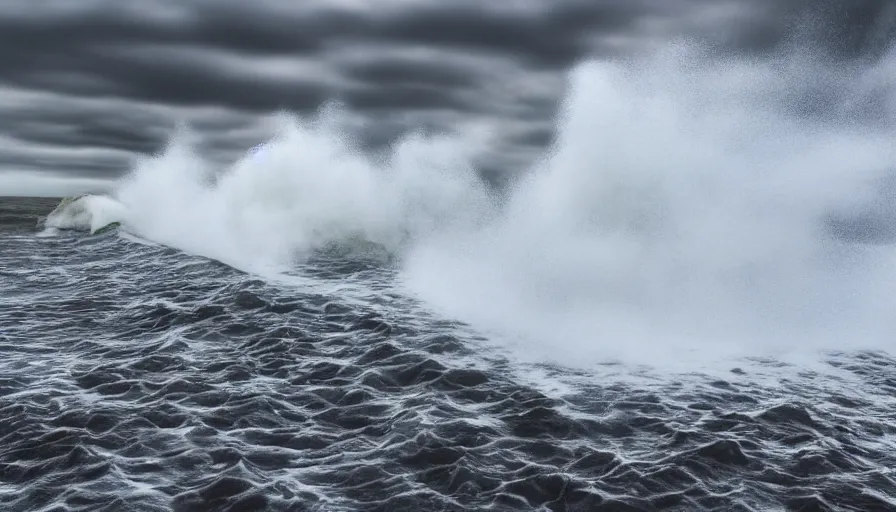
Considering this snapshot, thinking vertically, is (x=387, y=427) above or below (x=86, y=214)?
below

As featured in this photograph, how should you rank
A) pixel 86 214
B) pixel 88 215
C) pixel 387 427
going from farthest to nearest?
1. pixel 86 214
2. pixel 88 215
3. pixel 387 427

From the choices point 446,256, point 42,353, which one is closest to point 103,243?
point 446,256

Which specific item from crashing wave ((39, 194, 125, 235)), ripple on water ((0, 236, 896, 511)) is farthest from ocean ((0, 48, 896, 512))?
crashing wave ((39, 194, 125, 235))

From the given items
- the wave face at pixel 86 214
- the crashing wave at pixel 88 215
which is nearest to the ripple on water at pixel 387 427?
the crashing wave at pixel 88 215

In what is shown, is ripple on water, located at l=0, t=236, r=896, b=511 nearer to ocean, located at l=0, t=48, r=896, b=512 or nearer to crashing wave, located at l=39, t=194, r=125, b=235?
ocean, located at l=0, t=48, r=896, b=512

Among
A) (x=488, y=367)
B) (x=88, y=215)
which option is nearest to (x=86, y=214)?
(x=88, y=215)

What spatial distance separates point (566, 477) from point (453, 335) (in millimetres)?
6921

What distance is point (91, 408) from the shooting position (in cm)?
1037

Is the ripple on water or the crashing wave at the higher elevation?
the crashing wave

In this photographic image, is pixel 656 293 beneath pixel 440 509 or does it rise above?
above

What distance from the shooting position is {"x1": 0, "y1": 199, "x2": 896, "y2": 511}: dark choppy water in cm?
795

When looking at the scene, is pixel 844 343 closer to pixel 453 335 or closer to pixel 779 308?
pixel 779 308

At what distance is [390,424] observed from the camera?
998cm

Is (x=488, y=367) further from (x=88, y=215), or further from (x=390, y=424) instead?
(x=88, y=215)
